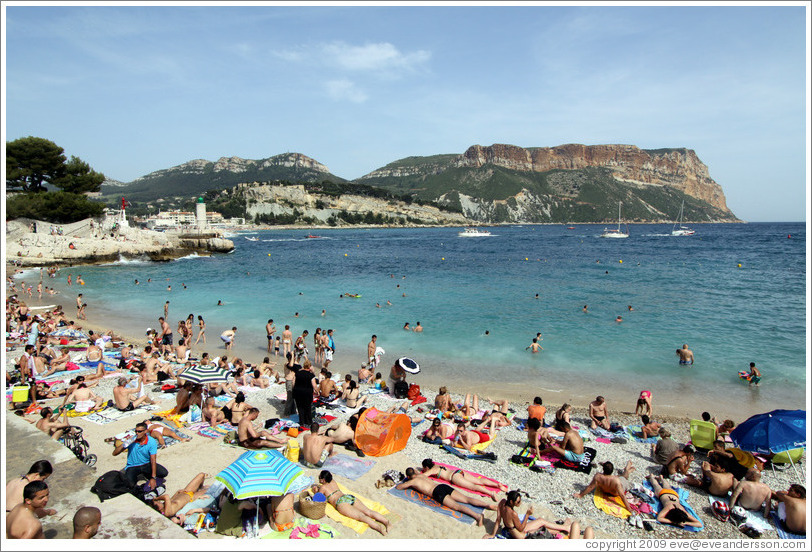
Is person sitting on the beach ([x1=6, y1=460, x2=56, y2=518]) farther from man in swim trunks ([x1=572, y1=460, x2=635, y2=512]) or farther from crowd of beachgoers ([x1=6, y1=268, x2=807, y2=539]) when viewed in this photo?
man in swim trunks ([x1=572, y1=460, x2=635, y2=512])

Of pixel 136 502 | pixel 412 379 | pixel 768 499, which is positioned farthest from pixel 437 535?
pixel 412 379

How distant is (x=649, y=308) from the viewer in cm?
2503

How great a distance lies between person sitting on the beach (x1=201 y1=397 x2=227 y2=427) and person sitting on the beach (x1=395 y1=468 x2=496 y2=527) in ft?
15.2

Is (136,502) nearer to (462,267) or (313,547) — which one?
(313,547)

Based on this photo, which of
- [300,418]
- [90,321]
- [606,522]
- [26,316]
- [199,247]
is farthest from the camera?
[199,247]

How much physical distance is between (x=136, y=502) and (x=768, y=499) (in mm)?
9108

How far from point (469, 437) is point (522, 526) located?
289 cm

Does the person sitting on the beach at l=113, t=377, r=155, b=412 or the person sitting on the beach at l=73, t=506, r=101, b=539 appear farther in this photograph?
the person sitting on the beach at l=113, t=377, r=155, b=412

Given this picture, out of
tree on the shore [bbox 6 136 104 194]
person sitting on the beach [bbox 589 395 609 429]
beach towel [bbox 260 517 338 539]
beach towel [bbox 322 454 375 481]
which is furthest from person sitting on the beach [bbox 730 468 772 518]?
tree on the shore [bbox 6 136 104 194]

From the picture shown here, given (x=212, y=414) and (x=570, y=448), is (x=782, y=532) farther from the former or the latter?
(x=212, y=414)

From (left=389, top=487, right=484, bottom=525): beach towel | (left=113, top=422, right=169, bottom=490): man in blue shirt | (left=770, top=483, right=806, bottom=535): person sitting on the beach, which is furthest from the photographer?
(left=113, top=422, right=169, bottom=490): man in blue shirt

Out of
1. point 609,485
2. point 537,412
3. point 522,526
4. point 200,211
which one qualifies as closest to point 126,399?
→ point 522,526

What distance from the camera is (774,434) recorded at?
27.5 feet

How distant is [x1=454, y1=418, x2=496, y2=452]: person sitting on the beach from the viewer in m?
9.09
